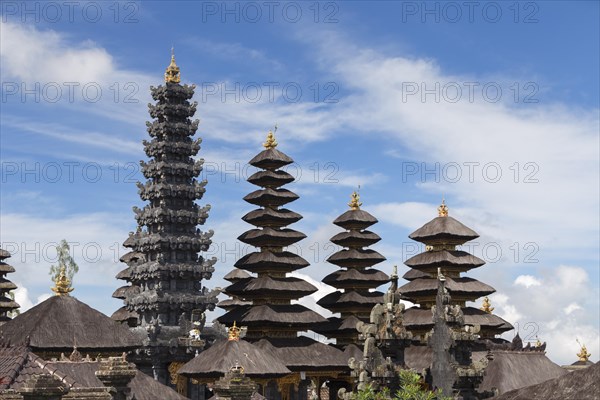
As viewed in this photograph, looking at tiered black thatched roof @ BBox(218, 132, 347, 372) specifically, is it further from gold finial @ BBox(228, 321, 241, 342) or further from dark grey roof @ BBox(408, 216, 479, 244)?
dark grey roof @ BBox(408, 216, 479, 244)

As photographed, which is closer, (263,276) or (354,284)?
(263,276)

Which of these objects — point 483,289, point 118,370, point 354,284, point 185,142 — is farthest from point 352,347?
point 118,370

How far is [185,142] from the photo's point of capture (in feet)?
171

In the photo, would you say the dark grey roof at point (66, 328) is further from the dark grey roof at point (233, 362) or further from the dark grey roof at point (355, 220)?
the dark grey roof at point (355, 220)

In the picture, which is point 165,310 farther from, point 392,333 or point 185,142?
point 392,333

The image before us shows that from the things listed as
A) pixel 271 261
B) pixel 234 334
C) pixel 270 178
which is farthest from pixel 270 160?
pixel 234 334

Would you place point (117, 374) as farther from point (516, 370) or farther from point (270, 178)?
point (270, 178)

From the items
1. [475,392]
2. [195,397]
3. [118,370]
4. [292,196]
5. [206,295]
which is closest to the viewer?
[118,370]

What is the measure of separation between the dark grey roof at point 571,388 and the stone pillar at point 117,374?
16.2 meters

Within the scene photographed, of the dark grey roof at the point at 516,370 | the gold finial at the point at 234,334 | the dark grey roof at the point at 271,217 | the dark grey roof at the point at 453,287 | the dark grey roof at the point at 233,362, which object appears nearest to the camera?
the dark grey roof at the point at 516,370

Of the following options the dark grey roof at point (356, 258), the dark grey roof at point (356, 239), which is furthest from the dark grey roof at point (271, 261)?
the dark grey roof at point (356, 239)

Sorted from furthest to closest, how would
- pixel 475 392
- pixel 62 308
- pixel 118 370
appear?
1. pixel 62 308
2. pixel 475 392
3. pixel 118 370

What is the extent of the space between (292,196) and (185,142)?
691 cm

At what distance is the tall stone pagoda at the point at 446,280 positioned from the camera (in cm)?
4687
